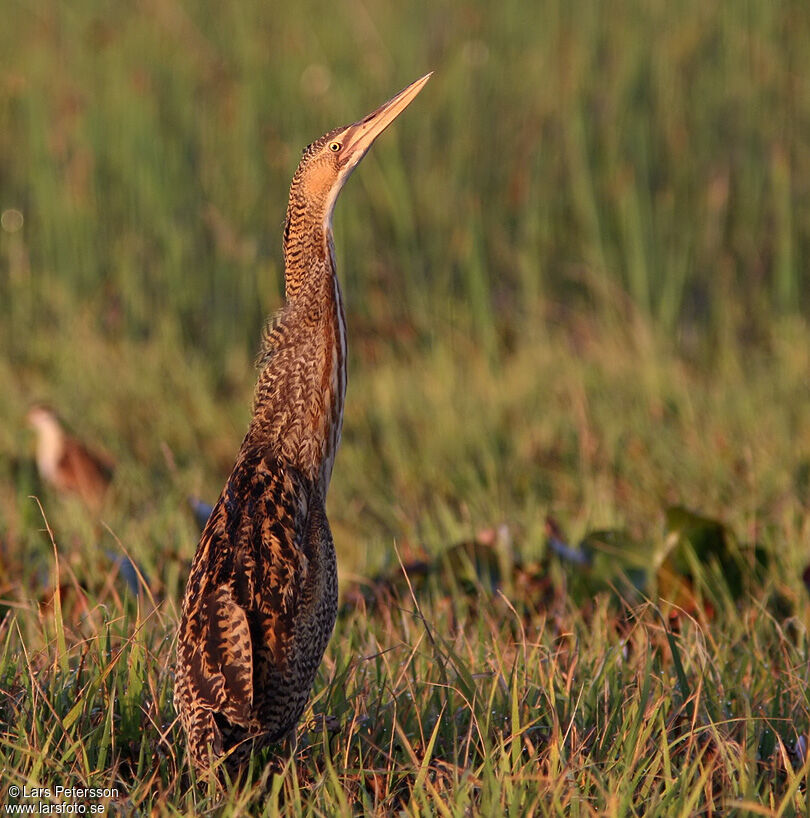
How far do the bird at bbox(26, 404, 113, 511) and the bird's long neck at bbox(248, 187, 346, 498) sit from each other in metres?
2.75

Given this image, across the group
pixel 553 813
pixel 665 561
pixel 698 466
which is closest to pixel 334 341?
pixel 553 813

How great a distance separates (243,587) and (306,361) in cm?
62

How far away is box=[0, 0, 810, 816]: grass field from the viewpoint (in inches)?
180

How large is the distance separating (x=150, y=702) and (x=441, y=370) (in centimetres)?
425

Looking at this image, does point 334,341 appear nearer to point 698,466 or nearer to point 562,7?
point 698,466

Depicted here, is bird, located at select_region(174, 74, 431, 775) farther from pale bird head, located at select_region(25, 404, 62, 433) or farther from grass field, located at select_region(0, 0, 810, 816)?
pale bird head, located at select_region(25, 404, 62, 433)

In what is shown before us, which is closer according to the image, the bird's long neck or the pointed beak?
the bird's long neck

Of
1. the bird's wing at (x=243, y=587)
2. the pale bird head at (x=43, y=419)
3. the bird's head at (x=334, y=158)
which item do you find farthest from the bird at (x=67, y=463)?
the bird's wing at (x=243, y=587)

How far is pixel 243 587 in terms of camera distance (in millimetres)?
2924

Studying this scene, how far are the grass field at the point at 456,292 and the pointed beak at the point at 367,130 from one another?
1264 mm

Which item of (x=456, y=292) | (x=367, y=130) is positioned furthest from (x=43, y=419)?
(x=367, y=130)

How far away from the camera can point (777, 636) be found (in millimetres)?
4164

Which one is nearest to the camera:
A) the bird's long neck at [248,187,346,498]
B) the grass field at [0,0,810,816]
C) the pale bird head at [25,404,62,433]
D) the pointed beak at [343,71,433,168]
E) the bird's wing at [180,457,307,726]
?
the bird's wing at [180,457,307,726]

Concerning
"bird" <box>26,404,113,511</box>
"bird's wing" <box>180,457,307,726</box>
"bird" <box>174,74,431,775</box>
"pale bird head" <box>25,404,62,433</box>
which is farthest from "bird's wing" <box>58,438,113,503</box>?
"bird's wing" <box>180,457,307,726</box>
